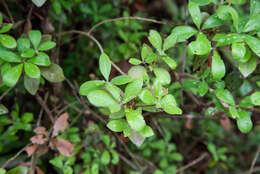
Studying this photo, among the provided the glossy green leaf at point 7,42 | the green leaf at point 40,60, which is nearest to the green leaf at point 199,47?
the green leaf at point 40,60

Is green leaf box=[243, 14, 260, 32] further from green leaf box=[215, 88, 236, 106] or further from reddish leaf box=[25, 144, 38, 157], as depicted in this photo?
reddish leaf box=[25, 144, 38, 157]

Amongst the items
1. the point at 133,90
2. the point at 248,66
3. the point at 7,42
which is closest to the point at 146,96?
the point at 133,90

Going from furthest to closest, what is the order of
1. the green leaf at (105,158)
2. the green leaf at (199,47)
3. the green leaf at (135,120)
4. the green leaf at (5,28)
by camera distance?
the green leaf at (105,158) → the green leaf at (5,28) → the green leaf at (199,47) → the green leaf at (135,120)

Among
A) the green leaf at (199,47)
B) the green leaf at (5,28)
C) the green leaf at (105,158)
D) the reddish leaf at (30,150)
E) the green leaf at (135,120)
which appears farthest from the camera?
the green leaf at (105,158)

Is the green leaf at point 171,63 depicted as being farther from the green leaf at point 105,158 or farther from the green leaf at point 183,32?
the green leaf at point 105,158

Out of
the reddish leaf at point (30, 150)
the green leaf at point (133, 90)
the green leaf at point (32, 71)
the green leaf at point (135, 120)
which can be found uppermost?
the green leaf at point (32, 71)

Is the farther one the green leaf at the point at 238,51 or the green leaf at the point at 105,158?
the green leaf at the point at 105,158

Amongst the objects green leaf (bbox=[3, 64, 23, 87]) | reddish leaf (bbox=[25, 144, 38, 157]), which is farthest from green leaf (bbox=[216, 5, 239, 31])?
reddish leaf (bbox=[25, 144, 38, 157])

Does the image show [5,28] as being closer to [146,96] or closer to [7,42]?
[7,42]

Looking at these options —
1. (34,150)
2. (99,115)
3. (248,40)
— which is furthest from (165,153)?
(248,40)
